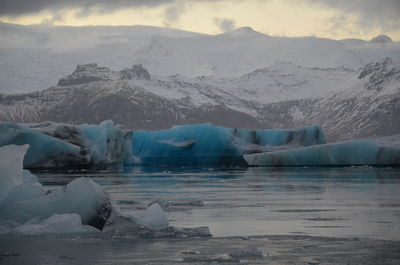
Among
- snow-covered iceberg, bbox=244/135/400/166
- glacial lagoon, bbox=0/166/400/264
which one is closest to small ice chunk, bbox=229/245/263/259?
glacial lagoon, bbox=0/166/400/264

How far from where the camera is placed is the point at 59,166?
46.6 m

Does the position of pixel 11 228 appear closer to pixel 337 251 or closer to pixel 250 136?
pixel 337 251

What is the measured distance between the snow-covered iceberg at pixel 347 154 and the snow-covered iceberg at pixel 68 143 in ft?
35.3

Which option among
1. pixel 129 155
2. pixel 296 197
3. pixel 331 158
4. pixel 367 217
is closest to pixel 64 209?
pixel 367 217

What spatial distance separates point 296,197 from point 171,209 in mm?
4787

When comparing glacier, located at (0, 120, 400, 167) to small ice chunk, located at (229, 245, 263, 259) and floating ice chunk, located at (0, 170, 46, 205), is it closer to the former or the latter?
floating ice chunk, located at (0, 170, 46, 205)

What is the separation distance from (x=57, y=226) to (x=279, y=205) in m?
6.95

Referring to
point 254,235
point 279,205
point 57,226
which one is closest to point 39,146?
point 279,205

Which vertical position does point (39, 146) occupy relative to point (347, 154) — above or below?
above

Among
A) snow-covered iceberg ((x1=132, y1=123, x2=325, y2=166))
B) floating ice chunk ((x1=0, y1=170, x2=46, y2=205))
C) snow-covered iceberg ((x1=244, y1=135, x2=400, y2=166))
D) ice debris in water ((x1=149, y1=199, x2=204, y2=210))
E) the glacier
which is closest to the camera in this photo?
floating ice chunk ((x1=0, y1=170, x2=46, y2=205))

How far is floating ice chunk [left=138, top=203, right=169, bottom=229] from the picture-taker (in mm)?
15242

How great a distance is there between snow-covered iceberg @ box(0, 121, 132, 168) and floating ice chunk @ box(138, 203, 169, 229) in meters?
28.8

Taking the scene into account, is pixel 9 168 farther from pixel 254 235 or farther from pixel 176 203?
pixel 176 203

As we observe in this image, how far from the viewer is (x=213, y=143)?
6203cm
